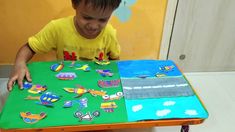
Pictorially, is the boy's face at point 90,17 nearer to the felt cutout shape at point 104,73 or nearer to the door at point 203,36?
the felt cutout shape at point 104,73

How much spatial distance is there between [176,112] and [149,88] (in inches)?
4.6

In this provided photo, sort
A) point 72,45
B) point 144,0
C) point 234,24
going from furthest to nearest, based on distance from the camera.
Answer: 1. point 234,24
2. point 144,0
3. point 72,45

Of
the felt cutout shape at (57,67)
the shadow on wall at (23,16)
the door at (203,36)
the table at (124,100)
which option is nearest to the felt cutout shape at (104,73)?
the table at (124,100)

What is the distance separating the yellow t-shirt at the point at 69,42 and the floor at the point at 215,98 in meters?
0.33

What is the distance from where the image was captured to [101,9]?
753mm

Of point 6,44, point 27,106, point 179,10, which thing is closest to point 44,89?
point 27,106

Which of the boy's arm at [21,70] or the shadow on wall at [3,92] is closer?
the boy's arm at [21,70]

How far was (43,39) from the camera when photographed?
91 centimetres

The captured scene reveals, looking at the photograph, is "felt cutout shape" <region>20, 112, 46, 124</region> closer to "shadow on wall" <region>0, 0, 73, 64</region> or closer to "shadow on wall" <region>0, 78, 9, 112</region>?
"shadow on wall" <region>0, 78, 9, 112</region>

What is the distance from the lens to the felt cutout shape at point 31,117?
0.64m

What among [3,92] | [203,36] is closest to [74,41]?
[3,92]

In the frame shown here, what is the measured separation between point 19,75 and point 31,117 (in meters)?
0.18

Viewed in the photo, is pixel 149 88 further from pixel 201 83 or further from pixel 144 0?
pixel 201 83

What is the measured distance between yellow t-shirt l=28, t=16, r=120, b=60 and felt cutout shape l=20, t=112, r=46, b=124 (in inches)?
12.2
